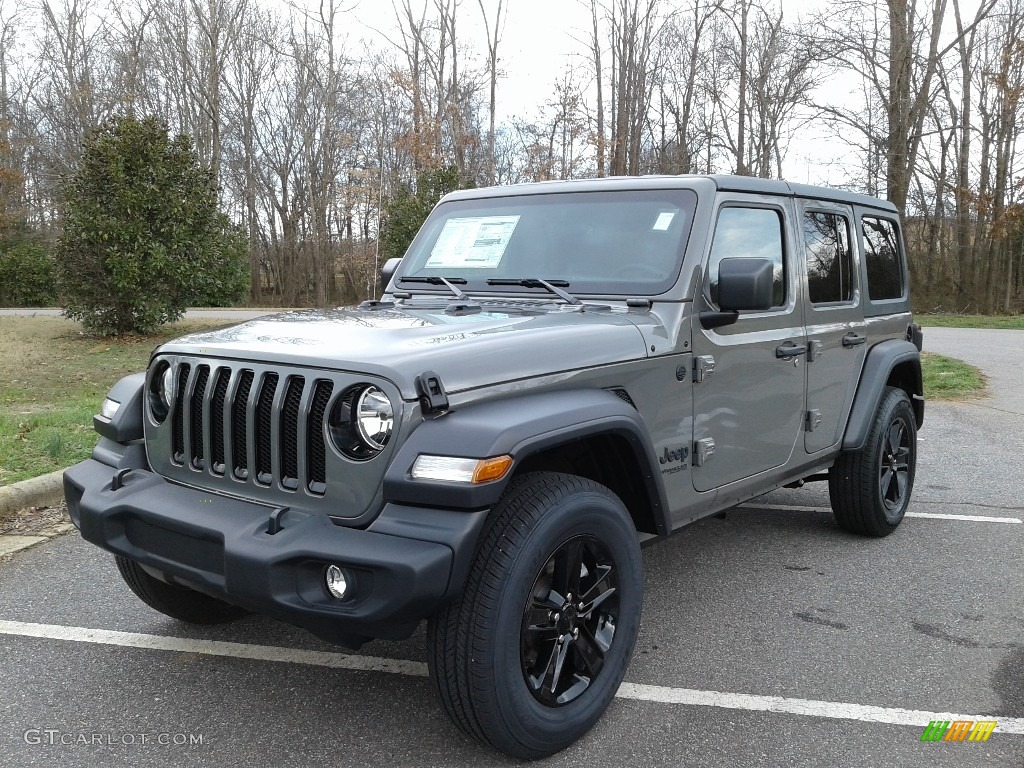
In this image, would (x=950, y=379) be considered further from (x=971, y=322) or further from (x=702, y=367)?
(x=971, y=322)

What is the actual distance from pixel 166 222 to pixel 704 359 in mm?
13238

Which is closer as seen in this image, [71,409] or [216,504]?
[216,504]

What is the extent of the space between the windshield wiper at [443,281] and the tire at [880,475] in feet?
7.80

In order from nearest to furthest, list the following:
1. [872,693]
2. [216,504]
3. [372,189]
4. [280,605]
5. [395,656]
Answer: [280,605] → [216,504] → [872,693] → [395,656] → [372,189]

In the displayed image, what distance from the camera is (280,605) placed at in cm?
244

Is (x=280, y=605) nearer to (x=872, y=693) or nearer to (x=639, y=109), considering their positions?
(x=872, y=693)

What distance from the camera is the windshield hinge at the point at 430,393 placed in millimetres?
2506

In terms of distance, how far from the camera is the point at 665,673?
3.35 metres

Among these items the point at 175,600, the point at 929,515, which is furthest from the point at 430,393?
the point at 929,515

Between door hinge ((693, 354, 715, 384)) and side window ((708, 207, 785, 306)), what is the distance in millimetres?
257

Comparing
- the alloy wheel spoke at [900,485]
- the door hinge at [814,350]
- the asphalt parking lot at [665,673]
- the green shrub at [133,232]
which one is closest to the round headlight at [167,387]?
the asphalt parking lot at [665,673]

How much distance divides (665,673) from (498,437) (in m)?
1.46

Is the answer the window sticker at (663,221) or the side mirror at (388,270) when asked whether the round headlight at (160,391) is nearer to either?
the side mirror at (388,270)

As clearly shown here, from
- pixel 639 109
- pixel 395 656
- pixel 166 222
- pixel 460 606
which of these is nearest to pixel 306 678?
pixel 395 656
